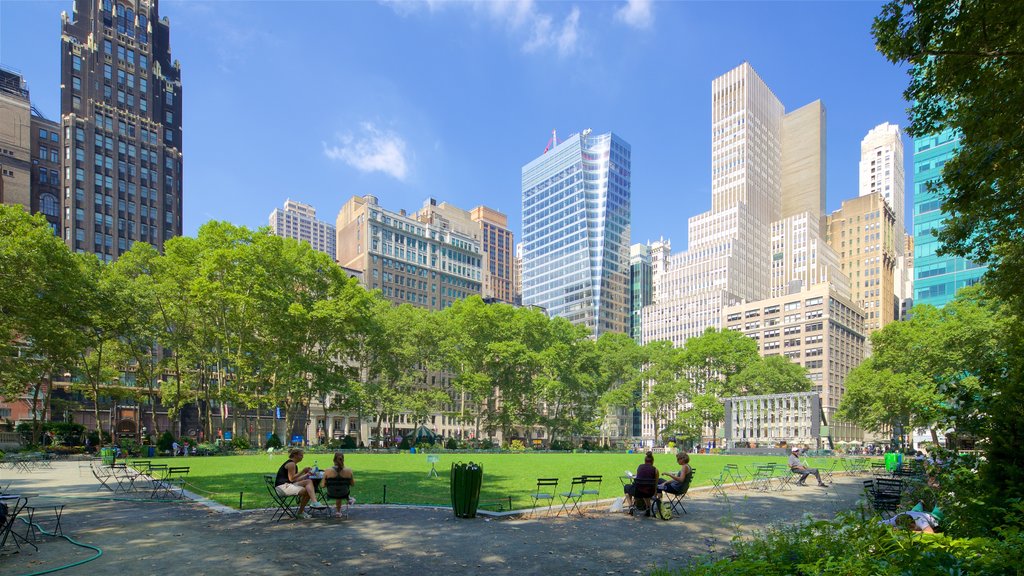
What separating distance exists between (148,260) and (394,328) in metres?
22.2

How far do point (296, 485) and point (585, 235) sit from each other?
543 feet

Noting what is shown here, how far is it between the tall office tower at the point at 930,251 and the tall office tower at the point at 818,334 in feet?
65.1

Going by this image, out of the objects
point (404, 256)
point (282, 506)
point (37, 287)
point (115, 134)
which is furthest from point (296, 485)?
point (404, 256)

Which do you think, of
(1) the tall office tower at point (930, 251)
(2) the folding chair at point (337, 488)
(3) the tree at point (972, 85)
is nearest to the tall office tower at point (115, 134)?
(2) the folding chair at point (337, 488)

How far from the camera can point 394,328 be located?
200ft

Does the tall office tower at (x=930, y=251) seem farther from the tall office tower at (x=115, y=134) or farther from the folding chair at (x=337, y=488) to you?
the tall office tower at (x=115, y=134)

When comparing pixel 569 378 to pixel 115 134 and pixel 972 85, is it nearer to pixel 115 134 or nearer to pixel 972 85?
pixel 972 85

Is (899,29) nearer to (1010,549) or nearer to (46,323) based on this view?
(1010,549)

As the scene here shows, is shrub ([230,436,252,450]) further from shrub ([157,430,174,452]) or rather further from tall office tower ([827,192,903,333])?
tall office tower ([827,192,903,333])

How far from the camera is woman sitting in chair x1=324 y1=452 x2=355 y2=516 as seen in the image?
12766mm

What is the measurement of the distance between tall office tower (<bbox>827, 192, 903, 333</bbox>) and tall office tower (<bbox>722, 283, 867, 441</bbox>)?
21.8 meters

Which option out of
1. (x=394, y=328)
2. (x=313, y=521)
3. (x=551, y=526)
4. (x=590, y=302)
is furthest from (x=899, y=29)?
(x=590, y=302)

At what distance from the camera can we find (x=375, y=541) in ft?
34.5

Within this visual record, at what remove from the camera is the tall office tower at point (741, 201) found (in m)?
151
